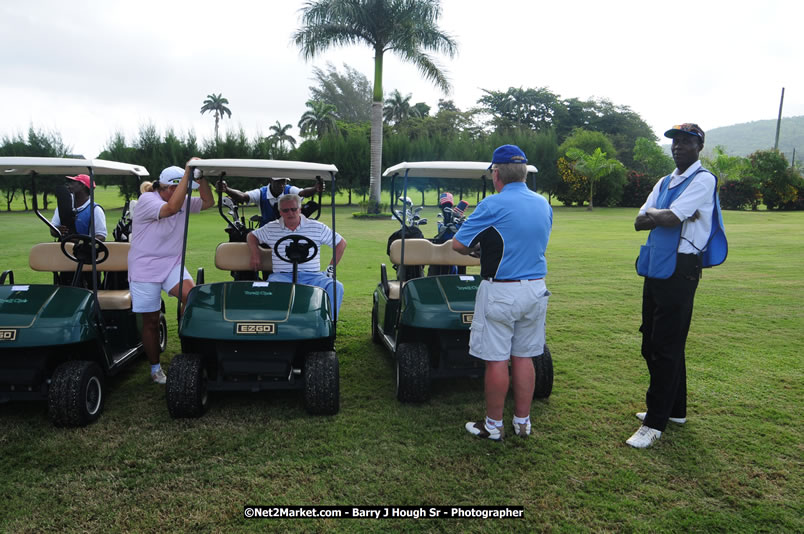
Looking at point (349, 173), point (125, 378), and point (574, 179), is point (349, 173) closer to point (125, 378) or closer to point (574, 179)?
point (574, 179)

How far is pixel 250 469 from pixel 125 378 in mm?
1987

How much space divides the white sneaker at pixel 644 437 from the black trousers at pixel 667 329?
0.10ft

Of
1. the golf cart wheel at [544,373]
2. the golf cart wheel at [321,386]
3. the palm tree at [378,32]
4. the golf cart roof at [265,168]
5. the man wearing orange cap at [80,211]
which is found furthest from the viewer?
the palm tree at [378,32]

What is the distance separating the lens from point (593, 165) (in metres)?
34.8

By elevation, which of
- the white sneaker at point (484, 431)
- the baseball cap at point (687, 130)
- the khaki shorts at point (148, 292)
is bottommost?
the white sneaker at point (484, 431)

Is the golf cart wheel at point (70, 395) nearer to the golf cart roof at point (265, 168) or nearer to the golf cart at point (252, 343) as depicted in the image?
the golf cart at point (252, 343)

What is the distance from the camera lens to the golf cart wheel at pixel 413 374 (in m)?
3.84

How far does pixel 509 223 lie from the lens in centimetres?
314

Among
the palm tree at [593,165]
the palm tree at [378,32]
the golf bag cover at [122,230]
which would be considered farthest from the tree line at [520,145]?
the golf bag cover at [122,230]

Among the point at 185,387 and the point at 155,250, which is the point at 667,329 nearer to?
the point at 185,387

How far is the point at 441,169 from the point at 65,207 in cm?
335

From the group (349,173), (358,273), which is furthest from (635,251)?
(349,173)

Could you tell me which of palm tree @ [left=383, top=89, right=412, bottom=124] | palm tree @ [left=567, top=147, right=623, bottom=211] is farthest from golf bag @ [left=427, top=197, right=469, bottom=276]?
palm tree @ [left=383, top=89, right=412, bottom=124]

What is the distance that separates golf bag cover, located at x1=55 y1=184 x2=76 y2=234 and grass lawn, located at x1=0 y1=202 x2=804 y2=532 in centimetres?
141
